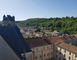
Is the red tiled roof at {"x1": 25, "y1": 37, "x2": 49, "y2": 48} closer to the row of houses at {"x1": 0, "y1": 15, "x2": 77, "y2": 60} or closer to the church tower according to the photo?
the row of houses at {"x1": 0, "y1": 15, "x2": 77, "y2": 60}

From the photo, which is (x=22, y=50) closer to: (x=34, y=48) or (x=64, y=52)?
(x=34, y=48)

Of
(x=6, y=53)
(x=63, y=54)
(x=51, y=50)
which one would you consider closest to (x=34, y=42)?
(x=51, y=50)

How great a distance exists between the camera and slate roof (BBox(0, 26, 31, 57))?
17953 millimetres

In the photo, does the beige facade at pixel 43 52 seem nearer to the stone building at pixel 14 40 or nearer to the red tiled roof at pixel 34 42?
the red tiled roof at pixel 34 42

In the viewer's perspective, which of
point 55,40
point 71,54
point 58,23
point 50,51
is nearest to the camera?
point 71,54

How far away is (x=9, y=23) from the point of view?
2394 centimetres

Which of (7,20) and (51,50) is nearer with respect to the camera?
(7,20)

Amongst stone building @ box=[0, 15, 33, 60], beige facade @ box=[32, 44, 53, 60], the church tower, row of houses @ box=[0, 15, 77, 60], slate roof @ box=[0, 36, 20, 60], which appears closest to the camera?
slate roof @ box=[0, 36, 20, 60]

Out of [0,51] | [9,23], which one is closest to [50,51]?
[9,23]

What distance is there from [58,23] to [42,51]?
92.7 meters

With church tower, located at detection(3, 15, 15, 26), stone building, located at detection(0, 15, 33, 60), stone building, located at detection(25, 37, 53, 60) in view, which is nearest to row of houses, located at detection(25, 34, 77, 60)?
stone building, located at detection(25, 37, 53, 60)

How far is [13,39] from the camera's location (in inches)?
741

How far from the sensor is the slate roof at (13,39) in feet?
58.9

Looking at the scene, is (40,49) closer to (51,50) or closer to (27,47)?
(51,50)
